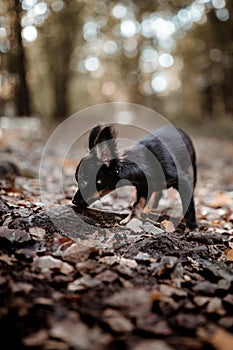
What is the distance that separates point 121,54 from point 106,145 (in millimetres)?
28927

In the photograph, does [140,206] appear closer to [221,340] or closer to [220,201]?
[220,201]

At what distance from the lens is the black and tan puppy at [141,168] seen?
4590 mm

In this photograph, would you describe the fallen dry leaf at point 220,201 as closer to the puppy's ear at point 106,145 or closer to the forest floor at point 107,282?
the forest floor at point 107,282

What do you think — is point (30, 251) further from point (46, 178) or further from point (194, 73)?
point (194, 73)

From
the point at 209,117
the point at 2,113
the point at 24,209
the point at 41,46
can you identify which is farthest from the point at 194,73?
the point at 24,209

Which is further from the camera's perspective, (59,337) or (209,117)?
(209,117)

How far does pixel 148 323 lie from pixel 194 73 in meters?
26.9

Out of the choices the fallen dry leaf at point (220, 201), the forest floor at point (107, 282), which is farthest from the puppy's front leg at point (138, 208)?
the fallen dry leaf at point (220, 201)

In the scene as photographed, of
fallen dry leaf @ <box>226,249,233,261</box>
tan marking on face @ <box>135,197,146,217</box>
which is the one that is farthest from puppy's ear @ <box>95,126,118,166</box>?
fallen dry leaf @ <box>226,249,233,261</box>

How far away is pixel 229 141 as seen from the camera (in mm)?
17141

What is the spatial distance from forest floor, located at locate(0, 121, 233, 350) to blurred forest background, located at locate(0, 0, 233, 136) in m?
7.72

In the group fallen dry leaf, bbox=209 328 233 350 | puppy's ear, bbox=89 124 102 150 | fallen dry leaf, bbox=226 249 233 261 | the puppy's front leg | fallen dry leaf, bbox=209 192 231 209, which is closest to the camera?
fallen dry leaf, bbox=209 328 233 350

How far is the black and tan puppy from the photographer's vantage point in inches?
181

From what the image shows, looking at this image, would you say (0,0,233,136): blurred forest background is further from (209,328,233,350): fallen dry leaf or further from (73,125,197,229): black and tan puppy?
(209,328,233,350): fallen dry leaf
